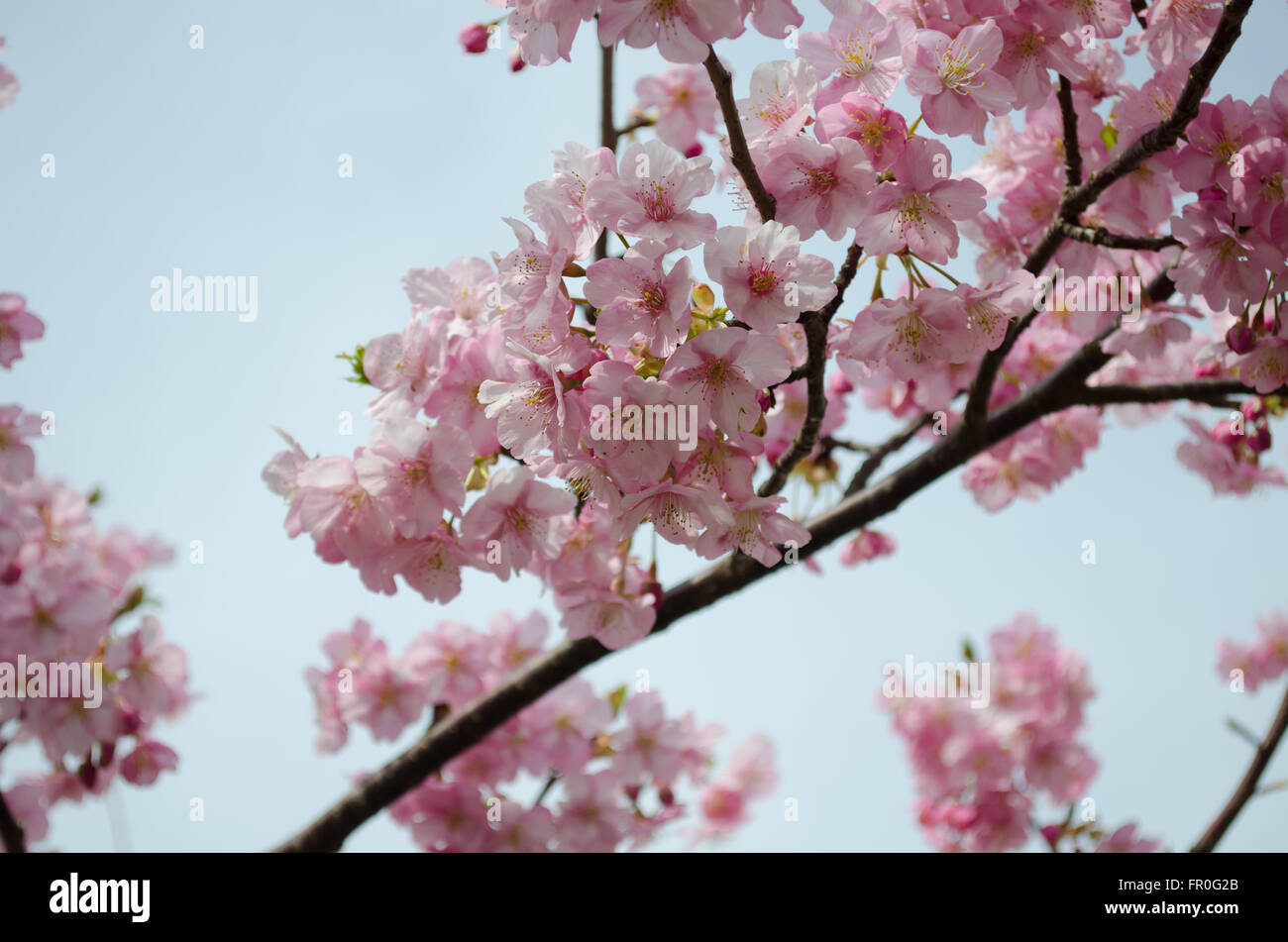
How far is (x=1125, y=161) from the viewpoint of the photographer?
1860 millimetres

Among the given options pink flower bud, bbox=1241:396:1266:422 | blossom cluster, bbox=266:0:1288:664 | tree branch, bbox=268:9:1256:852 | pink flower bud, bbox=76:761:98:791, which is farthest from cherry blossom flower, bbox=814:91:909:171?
pink flower bud, bbox=76:761:98:791

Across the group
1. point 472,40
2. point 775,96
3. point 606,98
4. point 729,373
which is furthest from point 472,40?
point 729,373

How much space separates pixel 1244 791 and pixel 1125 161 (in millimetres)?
2548

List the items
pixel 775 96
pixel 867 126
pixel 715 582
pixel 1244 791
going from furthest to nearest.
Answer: pixel 1244 791, pixel 715 582, pixel 775 96, pixel 867 126

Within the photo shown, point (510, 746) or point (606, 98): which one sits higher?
point (606, 98)

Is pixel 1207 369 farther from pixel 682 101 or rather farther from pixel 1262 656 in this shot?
pixel 1262 656

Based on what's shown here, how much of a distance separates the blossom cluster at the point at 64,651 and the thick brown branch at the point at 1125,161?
289 cm

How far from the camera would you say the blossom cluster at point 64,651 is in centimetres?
292

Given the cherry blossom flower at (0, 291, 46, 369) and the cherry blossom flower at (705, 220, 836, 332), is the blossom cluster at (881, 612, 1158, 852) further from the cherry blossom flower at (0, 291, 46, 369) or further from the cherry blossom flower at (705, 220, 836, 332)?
the cherry blossom flower at (0, 291, 46, 369)

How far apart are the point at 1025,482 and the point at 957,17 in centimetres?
Answer: 201

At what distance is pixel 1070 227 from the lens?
2.02m
